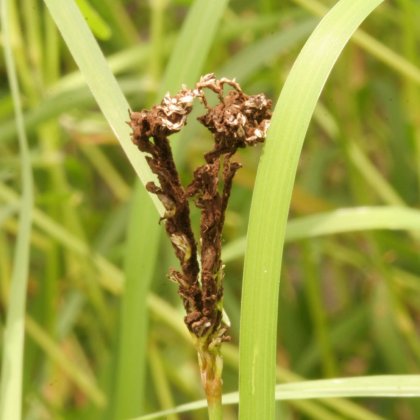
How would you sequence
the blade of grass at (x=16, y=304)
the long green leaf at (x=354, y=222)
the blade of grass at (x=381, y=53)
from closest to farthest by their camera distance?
1. the blade of grass at (x=16, y=304)
2. the long green leaf at (x=354, y=222)
3. the blade of grass at (x=381, y=53)

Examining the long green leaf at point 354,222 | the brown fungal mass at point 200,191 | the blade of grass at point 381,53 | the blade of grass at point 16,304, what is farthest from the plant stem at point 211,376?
the blade of grass at point 381,53

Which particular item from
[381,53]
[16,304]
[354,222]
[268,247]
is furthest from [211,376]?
[381,53]

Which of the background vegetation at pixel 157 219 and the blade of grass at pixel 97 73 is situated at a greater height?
the background vegetation at pixel 157 219

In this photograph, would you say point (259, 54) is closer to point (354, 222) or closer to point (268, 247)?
point (354, 222)

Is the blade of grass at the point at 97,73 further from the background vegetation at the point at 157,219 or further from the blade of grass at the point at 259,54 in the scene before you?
the blade of grass at the point at 259,54

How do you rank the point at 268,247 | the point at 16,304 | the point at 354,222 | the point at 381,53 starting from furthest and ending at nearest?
the point at 381,53 < the point at 354,222 < the point at 16,304 < the point at 268,247

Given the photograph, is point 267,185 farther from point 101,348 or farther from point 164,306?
point 101,348

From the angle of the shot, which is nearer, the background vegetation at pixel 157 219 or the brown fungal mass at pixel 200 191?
the brown fungal mass at pixel 200 191
